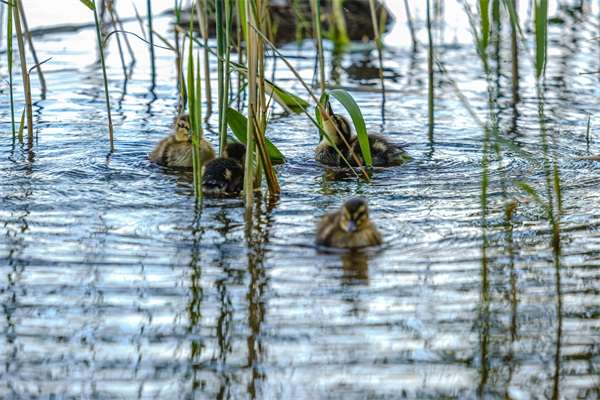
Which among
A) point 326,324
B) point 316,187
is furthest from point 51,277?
point 316,187

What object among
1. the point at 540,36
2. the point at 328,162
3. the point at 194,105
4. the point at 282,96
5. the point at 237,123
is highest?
the point at 540,36

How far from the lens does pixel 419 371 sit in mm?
3100

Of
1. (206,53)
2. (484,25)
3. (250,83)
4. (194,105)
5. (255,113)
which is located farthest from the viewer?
(206,53)

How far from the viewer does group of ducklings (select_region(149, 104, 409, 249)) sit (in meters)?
4.25

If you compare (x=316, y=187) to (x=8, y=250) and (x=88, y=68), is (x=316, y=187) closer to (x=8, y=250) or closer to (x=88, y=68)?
(x=8, y=250)

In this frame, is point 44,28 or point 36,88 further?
point 44,28

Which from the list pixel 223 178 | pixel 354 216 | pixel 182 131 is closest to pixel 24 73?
pixel 182 131

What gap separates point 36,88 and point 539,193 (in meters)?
3.95

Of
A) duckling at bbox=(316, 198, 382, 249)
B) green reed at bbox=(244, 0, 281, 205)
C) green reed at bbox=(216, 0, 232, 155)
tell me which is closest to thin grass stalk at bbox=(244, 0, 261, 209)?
green reed at bbox=(244, 0, 281, 205)

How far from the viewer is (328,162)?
5.79 meters

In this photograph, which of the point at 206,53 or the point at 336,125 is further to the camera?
the point at 206,53

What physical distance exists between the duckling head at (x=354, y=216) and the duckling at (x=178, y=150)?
1632 millimetres

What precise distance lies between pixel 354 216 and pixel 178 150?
5.99 ft

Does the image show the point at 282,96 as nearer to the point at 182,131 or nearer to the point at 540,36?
the point at 182,131
